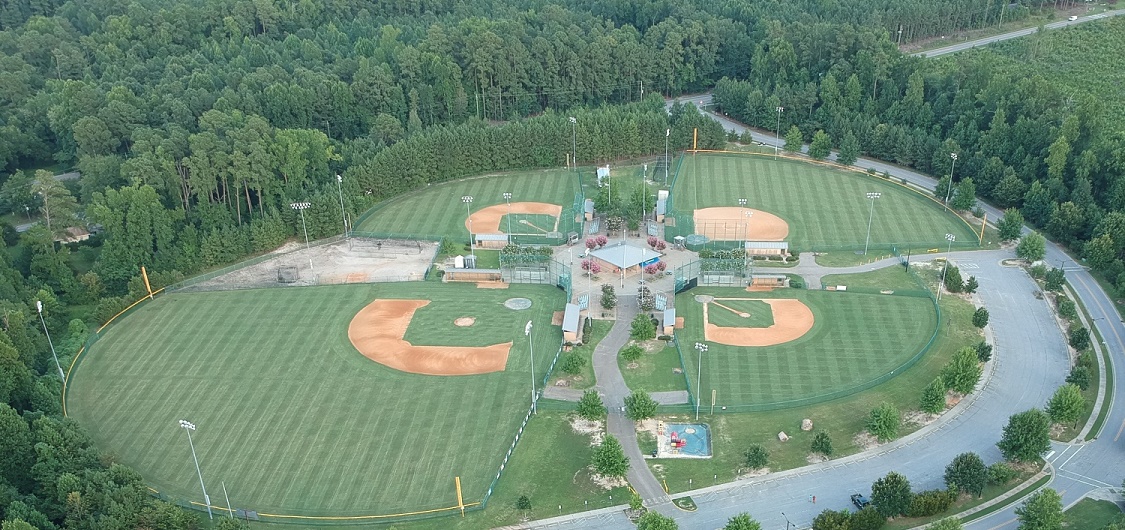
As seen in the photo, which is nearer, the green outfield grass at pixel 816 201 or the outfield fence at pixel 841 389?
the outfield fence at pixel 841 389

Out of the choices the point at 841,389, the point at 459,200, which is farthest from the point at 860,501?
the point at 459,200

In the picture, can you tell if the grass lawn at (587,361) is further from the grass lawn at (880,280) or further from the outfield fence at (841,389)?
the grass lawn at (880,280)

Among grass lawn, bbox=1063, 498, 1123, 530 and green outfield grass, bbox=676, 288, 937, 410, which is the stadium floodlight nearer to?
green outfield grass, bbox=676, 288, 937, 410

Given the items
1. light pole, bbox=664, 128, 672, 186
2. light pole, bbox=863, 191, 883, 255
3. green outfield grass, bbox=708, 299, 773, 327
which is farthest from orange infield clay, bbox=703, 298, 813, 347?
light pole, bbox=664, 128, 672, 186

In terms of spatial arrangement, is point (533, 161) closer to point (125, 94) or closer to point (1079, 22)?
point (125, 94)

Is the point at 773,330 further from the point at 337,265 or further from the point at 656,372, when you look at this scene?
the point at 337,265

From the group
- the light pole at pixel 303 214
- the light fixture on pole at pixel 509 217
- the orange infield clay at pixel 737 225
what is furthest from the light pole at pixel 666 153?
the light pole at pixel 303 214

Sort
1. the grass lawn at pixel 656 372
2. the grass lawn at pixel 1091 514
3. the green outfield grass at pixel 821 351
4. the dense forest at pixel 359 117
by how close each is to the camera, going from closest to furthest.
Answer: the grass lawn at pixel 1091 514 < the green outfield grass at pixel 821 351 < the grass lawn at pixel 656 372 < the dense forest at pixel 359 117
